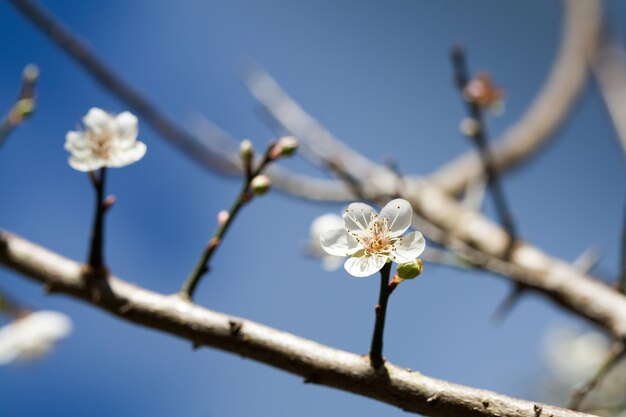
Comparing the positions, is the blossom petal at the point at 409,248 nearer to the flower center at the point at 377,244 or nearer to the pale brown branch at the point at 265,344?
the flower center at the point at 377,244

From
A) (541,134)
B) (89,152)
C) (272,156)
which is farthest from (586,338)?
(89,152)

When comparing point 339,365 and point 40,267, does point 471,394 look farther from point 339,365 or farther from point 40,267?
point 40,267

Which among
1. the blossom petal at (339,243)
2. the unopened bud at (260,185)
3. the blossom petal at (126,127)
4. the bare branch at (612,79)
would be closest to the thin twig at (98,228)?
the blossom petal at (126,127)

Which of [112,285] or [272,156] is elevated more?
[272,156]

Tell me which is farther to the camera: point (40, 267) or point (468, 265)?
point (468, 265)

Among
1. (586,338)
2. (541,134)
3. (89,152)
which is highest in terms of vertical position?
(541,134)

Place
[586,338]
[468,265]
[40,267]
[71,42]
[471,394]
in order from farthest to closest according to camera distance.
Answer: [586,338]
[71,42]
[468,265]
[40,267]
[471,394]

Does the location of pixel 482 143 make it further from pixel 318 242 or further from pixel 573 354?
pixel 573 354

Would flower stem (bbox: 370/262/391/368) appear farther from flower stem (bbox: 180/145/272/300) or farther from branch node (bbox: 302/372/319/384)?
flower stem (bbox: 180/145/272/300)
